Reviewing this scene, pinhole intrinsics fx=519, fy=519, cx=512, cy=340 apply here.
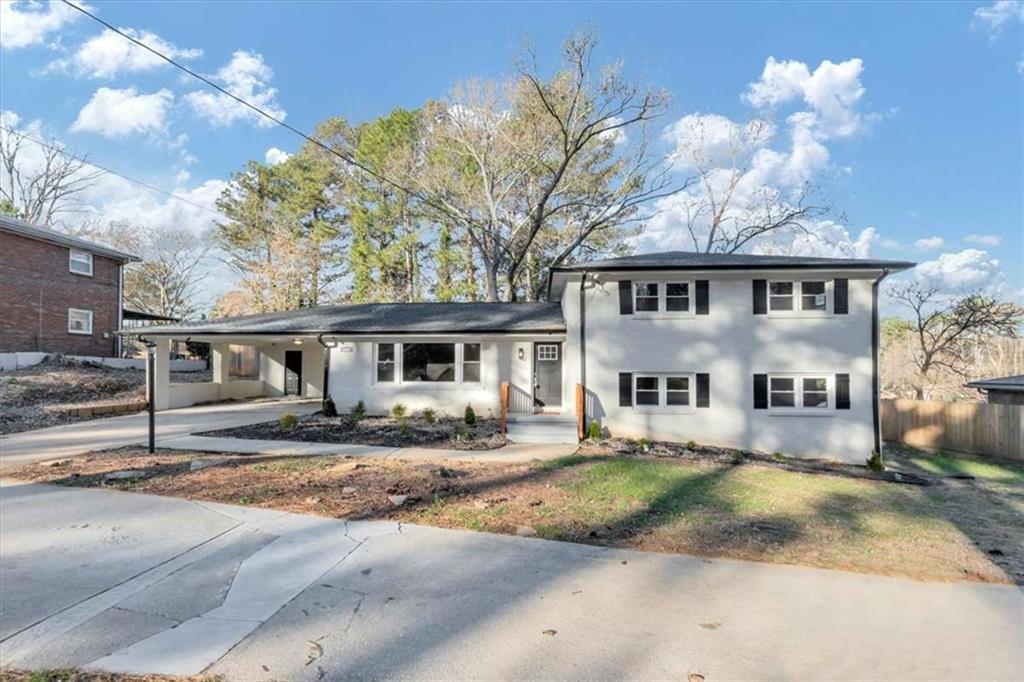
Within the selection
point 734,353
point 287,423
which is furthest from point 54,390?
point 734,353

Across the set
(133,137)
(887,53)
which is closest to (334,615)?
(133,137)

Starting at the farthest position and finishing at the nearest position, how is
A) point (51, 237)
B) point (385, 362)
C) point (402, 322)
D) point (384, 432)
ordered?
point (51, 237)
point (402, 322)
point (385, 362)
point (384, 432)

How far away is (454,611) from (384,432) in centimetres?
826

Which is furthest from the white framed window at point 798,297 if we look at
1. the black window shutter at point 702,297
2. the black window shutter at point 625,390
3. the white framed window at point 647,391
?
the black window shutter at point 625,390

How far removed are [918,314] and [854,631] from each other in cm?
2401

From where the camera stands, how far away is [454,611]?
11.6ft

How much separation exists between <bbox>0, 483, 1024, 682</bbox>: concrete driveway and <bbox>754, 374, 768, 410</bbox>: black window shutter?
8518 millimetres

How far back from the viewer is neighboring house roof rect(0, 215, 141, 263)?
17516mm

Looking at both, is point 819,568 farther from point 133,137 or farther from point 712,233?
point 712,233

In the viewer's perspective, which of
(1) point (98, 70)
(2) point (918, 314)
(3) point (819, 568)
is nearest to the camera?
(3) point (819, 568)

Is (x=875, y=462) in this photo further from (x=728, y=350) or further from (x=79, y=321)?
(x=79, y=321)

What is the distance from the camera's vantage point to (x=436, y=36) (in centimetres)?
1559

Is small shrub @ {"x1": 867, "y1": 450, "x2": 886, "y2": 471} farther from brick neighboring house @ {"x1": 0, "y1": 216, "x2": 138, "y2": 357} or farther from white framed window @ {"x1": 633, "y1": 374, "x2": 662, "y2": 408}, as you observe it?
brick neighboring house @ {"x1": 0, "y1": 216, "x2": 138, "y2": 357}

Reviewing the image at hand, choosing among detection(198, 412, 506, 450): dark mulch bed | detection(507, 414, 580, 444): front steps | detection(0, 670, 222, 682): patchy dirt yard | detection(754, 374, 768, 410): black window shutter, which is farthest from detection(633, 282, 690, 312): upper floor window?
detection(0, 670, 222, 682): patchy dirt yard
